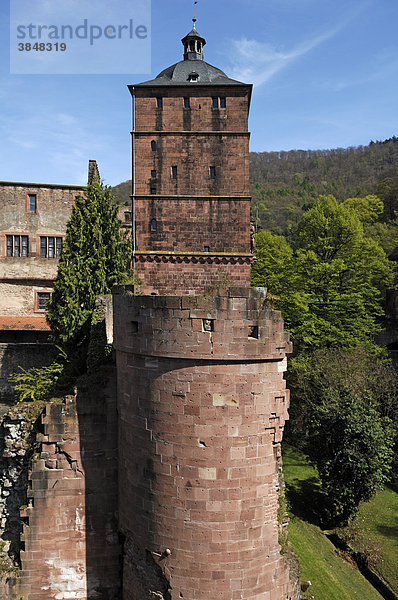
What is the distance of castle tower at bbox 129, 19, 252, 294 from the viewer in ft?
70.7

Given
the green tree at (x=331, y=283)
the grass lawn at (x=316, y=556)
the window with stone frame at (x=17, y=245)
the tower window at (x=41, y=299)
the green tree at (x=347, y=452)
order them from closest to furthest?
the grass lawn at (x=316, y=556)
the green tree at (x=347, y=452)
the green tree at (x=331, y=283)
the tower window at (x=41, y=299)
the window with stone frame at (x=17, y=245)

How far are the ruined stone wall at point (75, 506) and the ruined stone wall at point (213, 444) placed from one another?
1.85 metres

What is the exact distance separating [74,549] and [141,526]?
2.36m

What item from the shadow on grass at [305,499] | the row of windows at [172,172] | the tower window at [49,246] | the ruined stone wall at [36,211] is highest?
the row of windows at [172,172]

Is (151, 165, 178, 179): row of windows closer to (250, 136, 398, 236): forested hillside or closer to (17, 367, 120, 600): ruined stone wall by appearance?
(17, 367, 120, 600): ruined stone wall

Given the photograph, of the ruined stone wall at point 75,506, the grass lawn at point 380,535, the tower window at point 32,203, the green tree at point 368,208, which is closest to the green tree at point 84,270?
the ruined stone wall at point 75,506

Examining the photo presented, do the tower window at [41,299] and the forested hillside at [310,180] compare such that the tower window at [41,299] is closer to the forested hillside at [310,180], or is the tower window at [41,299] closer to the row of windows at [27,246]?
the row of windows at [27,246]

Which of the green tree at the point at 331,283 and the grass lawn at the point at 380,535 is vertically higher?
the green tree at the point at 331,283

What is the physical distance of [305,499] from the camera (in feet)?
60.6

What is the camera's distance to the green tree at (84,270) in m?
15.6

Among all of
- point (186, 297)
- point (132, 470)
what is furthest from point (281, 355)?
point (132, 470)

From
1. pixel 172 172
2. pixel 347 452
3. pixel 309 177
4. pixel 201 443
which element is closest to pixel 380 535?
pixel 347 452

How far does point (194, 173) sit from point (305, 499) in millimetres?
16703

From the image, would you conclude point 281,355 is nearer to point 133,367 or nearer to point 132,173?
point 133,367
